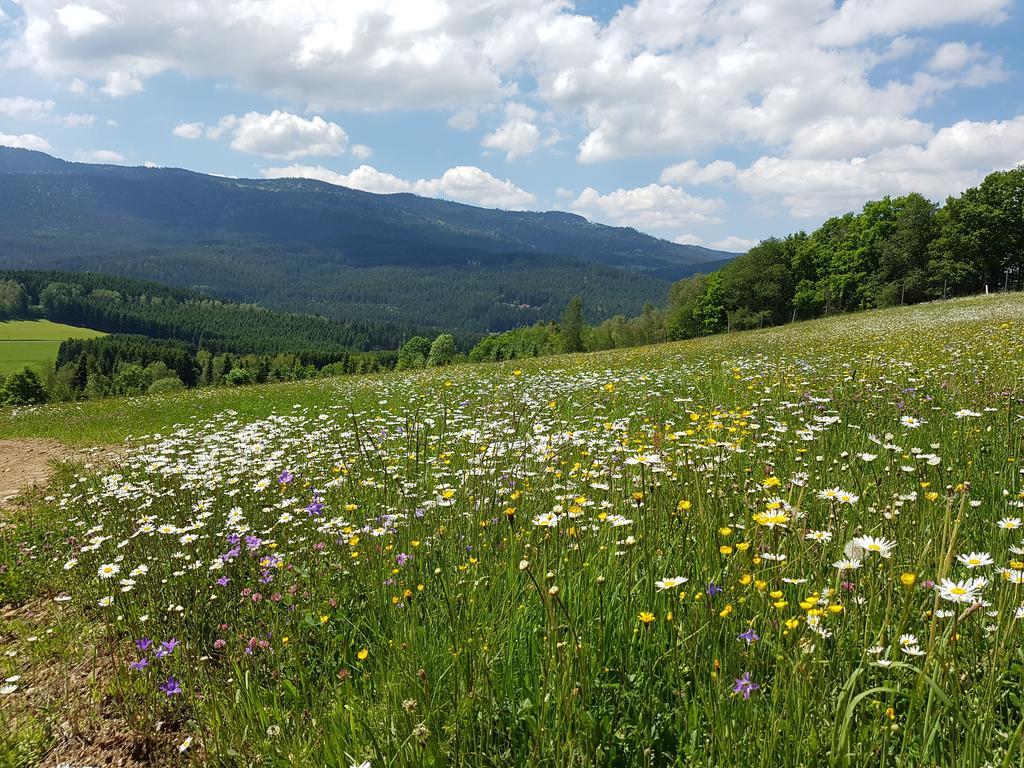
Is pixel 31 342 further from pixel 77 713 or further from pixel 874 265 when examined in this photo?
pixel 77 713

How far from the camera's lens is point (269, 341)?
187000mm

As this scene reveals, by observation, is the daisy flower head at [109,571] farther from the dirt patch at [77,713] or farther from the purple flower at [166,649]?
the purple flower at [166,649]

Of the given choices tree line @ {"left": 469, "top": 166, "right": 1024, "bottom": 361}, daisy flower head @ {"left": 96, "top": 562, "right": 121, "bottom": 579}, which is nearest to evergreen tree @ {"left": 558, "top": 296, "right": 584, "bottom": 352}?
tree line @ {"left": 469, "top": 166, "right": 1024, "bottom": 361}

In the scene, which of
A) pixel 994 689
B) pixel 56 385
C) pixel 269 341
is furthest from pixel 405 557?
pixel 269 341

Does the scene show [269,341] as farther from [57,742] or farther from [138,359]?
[57,742]

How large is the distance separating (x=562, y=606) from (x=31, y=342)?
16981 centimetres

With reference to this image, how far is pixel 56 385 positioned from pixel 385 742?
326 feet

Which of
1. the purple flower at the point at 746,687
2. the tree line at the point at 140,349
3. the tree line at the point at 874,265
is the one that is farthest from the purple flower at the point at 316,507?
the tree line at the point at 140,349

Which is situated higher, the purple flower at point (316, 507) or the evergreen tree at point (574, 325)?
the evergreen tree at point (574, 325)

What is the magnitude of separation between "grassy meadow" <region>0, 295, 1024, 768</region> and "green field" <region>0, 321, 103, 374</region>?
116951mm

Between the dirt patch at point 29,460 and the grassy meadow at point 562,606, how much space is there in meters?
4.22

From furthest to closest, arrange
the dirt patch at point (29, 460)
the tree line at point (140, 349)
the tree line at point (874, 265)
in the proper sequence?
the tree line at point (140, 349) → the tree line at point (874, 265) → the dirt patch at point (29, 460)

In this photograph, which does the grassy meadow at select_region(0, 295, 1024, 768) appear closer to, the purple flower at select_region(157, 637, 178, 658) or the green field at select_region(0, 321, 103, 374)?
the purple flower at select_region(157, 637, 178, 658)

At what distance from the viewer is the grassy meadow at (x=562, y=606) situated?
6.69ft
